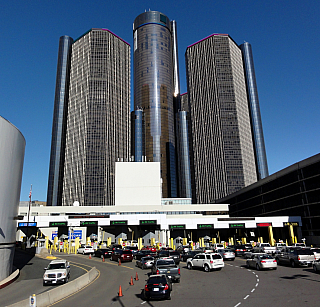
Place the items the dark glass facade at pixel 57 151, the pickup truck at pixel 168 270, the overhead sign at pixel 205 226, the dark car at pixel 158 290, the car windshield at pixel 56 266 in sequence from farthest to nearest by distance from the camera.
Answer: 1. the dark glass facade at pixel 57 151
2. the overhead sign at pixel 205 226
3. the car windshield at pixel 56 266
4. the pickup truck at pixel 168 270
5. the dark car at pixel 158 290

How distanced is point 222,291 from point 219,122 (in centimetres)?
16466

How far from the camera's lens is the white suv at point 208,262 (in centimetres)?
2844

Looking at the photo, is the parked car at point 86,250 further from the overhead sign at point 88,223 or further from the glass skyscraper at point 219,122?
the glass skyscraper at point 219,122

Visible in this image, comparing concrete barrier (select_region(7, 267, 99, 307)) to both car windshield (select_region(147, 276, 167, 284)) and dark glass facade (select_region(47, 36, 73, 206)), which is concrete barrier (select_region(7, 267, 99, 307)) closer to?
car windshield (select_region(147, 276, 167, 284))

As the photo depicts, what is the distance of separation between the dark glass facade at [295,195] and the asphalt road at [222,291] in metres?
40.3

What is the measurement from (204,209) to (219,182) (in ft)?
162

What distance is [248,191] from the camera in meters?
98.4

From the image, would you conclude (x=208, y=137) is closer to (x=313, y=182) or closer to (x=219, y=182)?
(x=219, y=182)

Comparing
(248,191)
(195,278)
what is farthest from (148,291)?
(248,191)

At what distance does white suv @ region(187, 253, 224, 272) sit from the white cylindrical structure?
17.9 m

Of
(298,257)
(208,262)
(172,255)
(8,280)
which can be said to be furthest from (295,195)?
(8,280)

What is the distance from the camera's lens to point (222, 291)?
19.0 metres

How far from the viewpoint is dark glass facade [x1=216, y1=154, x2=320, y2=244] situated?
61250mm

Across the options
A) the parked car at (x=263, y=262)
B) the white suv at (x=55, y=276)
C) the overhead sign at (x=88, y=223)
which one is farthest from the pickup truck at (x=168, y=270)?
the overhead sign at (x=88, y=223)
